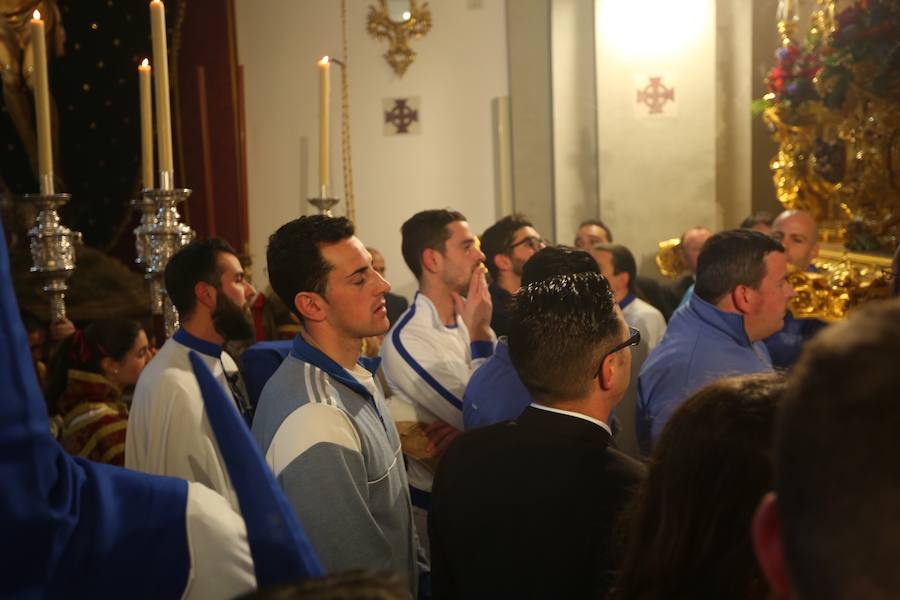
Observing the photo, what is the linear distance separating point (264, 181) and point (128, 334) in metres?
6.08

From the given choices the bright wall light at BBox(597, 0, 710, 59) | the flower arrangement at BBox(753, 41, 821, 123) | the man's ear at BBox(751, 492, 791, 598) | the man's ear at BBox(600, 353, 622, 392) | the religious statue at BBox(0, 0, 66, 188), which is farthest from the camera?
the bright wall light at BBox(597, 0, 710, 59)

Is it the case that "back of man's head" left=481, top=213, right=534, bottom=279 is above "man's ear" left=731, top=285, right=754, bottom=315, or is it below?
above

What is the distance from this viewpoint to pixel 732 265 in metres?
3.45

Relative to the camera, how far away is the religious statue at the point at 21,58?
815 centimetres

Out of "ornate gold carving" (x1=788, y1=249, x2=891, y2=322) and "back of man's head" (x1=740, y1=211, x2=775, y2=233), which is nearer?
"ornate gold carving" (x1=788, y1=249, x2=891, y2=322)

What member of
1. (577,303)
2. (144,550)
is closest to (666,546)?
(144,550)

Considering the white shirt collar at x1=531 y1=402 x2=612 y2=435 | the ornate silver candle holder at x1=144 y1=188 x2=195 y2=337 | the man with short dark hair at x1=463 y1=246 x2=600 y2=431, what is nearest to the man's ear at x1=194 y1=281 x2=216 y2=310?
the ornate silver candle holder at x1=144 y1=188 x2=195 y2=337

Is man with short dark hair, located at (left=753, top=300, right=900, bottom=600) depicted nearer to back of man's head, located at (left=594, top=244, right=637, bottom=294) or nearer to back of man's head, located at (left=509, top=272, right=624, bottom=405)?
back of man's head, located at (left=509, top=272, right=624, bottom=405)

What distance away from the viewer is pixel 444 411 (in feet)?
12.0

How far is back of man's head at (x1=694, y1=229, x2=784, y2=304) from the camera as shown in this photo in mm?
3443

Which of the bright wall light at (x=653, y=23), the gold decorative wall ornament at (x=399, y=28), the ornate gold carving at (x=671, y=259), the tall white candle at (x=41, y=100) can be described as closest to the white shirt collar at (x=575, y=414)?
the tall white candle at (x=41, y=100)

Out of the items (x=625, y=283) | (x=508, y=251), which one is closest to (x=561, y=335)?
(x=508, y=251)

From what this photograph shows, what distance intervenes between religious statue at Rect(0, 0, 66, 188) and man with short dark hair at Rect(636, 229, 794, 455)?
6327 mm

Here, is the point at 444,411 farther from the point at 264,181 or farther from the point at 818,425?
the point at 264,181
